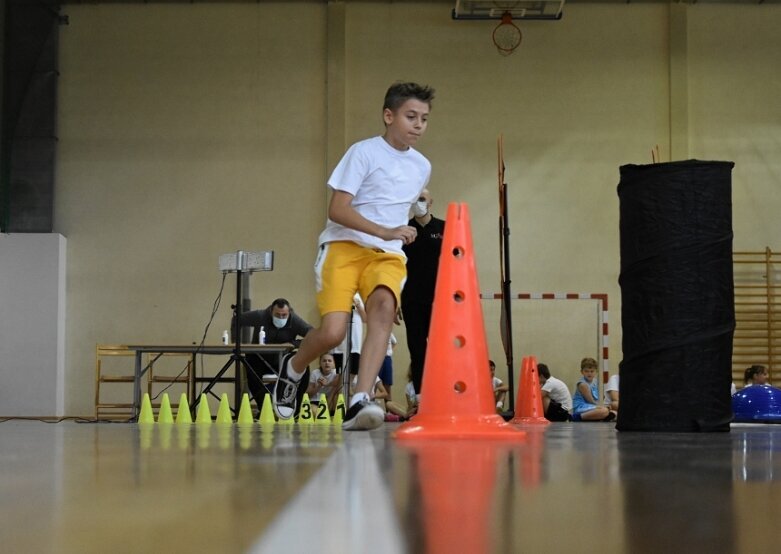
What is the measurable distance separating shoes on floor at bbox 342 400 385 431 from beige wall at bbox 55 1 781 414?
11215 mm

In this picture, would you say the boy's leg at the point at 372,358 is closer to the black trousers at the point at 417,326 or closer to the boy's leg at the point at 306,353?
the boy's leg at the point at 306,353

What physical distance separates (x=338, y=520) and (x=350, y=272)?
3.20 m

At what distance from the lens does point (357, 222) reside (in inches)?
166

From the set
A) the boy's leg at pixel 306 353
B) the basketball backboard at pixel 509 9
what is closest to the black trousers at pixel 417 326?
the boy's leg at pixel 306 353

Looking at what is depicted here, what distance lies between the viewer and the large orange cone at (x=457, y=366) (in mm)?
3295

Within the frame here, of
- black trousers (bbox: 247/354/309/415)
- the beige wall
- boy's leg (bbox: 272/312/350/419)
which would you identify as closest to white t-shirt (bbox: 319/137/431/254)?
boy's leg (bbox: 272/312/350/419)

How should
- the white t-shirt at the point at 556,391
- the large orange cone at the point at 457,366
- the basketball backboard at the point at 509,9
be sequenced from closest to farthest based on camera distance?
the large orange cone at the point at 457,366, the white t-shirt at the point at 556,391, the basketball backboard at the point at 509,9

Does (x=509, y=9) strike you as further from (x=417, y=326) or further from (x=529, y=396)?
(x=417, y=326)

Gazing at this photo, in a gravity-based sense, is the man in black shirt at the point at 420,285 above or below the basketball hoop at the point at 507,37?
below

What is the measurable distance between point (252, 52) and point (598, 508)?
15.0 metres

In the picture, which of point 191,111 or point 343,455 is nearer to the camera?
point 343,455

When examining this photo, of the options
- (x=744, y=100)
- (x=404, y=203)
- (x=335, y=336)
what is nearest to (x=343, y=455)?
(x=335, y=336)

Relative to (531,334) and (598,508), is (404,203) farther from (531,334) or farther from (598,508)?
(531,334)

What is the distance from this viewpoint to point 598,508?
130 cm
